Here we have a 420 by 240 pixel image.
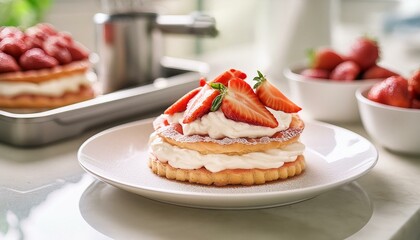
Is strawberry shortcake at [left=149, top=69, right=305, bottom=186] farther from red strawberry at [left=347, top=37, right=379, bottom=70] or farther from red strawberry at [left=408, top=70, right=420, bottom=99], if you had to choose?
red strawberry at [left=347, top=37, right=379, bottom=70]

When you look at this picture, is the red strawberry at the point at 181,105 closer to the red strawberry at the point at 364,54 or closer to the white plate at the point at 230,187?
the white plate at the point at 230,187

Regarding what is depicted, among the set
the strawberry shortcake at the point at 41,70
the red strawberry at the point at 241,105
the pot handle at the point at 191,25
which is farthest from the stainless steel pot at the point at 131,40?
the red strawberry at the point at 241,105

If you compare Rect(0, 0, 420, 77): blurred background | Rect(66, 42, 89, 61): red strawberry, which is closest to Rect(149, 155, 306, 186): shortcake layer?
Rect(66, 42, 89, 61): red strawberry

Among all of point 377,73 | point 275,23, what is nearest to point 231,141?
point 377,73

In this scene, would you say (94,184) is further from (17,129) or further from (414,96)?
(414,96)

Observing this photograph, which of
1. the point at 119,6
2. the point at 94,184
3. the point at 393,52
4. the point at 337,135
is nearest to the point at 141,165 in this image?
the point at 94,184

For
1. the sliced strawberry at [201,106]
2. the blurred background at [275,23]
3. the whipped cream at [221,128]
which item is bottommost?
the blurred background at [275,23]
